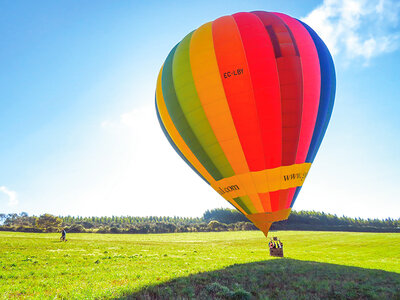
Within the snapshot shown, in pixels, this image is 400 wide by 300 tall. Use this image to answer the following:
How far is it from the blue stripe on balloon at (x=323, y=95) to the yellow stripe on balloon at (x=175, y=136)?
6.09 metres

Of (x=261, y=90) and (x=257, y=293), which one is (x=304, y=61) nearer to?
(x=261, y=90)

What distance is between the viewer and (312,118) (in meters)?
14.6

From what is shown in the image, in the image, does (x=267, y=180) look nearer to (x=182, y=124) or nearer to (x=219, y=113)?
(x=219, y=113)

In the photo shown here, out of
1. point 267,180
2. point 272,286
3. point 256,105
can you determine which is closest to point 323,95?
point 256,105

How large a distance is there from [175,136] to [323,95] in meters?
10.1

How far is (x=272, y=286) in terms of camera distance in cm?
938

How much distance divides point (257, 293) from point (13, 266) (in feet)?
39.3

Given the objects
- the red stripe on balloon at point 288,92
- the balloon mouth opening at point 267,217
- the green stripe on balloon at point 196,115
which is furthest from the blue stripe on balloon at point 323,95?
the green stripe on balloon at point 196,115

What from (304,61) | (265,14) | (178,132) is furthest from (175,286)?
(265,14)

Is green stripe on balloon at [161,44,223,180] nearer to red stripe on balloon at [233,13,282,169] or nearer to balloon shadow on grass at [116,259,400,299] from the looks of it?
red stripe on balloon at [233,13,282,169]

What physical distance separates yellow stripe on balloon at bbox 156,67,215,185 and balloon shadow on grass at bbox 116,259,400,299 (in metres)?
6.36

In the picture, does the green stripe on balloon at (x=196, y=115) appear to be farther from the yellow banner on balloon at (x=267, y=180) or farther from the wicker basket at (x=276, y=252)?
the wicker basket at (x=276, y=252)

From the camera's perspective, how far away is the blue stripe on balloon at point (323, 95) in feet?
49.1

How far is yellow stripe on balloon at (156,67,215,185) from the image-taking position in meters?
16.2
